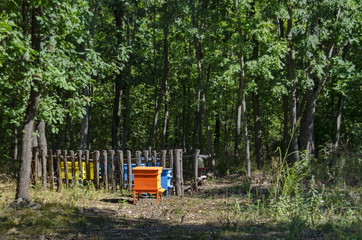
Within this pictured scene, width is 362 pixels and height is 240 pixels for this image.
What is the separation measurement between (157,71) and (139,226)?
584 inches

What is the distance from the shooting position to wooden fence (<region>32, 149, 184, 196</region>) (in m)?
13.5

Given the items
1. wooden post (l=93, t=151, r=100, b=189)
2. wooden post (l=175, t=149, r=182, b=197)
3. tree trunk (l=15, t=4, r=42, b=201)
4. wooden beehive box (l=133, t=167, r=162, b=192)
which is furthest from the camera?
wooden post (l=93, t=151, r=100, b=189)

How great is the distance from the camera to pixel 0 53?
807 centimetres

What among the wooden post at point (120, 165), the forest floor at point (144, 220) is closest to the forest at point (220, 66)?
the forest floor at point (144, 220)

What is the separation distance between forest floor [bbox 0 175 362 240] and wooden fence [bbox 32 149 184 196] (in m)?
0.91

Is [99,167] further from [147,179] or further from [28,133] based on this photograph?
[28,133]

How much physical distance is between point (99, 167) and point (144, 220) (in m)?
5.26

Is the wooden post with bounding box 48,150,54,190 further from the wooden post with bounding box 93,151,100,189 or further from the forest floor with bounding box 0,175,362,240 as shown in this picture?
the wooden post with bounding box 93,151,100,189

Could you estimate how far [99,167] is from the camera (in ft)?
46.3

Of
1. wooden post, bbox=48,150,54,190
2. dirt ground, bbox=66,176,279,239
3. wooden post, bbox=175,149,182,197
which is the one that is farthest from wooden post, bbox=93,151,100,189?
wooden post, bbox=175,149,182,197

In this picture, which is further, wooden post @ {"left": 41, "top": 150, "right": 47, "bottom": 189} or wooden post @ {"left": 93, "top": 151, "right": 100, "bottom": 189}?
wooden post @ {"left": 41, "top": 150, "right": 47, "bottom": 189}

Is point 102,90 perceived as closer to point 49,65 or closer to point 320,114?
point 320,114

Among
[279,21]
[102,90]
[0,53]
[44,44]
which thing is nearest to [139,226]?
[0,53]

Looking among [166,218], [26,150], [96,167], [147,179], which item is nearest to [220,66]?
[96,167]
